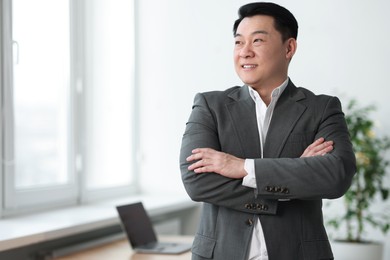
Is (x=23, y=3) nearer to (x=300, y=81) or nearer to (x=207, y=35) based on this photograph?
(x=207, y=35)

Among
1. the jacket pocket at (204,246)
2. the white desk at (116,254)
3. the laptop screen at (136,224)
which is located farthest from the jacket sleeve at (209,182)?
the laptop screen at (136,224)

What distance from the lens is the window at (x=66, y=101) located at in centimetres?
331

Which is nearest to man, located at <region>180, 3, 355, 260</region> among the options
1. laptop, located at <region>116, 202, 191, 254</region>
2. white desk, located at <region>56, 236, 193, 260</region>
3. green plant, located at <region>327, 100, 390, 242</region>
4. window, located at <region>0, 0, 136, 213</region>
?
white desk, located at <region>56, 236, 193, 260</region>

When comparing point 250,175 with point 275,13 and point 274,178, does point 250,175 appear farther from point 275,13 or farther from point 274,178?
point 275,13

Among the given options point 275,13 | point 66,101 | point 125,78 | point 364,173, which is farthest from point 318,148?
point 125,78

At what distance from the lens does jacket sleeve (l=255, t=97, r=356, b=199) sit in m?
1.92

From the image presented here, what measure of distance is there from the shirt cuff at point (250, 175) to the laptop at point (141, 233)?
1271mm

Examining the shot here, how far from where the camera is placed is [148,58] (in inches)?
181

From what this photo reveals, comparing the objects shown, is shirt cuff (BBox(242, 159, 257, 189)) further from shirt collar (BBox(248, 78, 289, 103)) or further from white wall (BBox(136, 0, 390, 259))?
white wall (BBox(136, 0, 390, 259))

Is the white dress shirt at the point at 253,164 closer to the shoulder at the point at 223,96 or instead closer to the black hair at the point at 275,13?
the shoulder at the point at 223,96

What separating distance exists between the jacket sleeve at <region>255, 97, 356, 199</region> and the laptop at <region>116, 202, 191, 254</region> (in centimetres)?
132

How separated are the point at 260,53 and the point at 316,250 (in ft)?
2.15

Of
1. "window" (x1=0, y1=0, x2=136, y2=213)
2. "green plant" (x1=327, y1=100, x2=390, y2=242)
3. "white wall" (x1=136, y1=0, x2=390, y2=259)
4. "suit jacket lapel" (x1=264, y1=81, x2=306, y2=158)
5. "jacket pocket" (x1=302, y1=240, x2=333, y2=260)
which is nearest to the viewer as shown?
→ "jacket pocket" (x1=302, y1=240, x2=333, y2=260)

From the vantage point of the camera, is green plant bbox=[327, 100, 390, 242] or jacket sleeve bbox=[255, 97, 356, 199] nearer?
jacket sleeve bbox=[255, 97, 356, 199]
